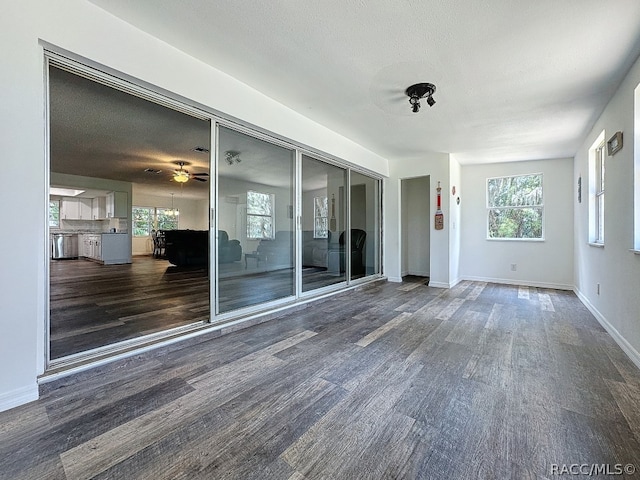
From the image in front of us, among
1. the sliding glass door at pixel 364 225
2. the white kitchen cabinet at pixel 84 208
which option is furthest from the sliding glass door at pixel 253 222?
the white kitchen cabinet at pixel 84 208

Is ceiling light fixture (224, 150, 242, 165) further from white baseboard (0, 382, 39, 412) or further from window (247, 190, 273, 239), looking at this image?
white baseboard (0, 382, 39, 412)

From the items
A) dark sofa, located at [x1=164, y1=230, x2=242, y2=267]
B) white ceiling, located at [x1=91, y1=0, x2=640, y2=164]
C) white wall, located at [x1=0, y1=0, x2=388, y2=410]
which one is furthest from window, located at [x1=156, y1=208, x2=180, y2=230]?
white wall, located at [x1=0, y1=0, x2=388, y2=410]

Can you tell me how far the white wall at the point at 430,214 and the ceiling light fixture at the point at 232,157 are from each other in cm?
359

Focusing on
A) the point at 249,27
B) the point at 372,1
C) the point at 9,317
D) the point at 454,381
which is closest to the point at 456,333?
the point at 454,381

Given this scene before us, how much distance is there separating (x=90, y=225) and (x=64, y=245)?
92cm

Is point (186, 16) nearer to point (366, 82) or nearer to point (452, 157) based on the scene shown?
point (366, 82)

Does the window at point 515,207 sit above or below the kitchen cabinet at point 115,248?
above

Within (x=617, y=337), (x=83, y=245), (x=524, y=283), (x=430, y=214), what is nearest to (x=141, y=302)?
(x=430, y=214)

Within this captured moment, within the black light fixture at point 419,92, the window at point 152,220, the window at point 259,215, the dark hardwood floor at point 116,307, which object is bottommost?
the dark hardwood floor at point 116,307

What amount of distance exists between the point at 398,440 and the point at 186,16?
2771mm

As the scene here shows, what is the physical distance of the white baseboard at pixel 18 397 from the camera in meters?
1.56

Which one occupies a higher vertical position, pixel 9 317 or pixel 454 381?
pixel 9 317

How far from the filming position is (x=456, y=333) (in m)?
2.87

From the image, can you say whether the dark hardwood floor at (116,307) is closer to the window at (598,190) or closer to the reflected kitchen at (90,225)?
the reflected kitchen at (90,225)
